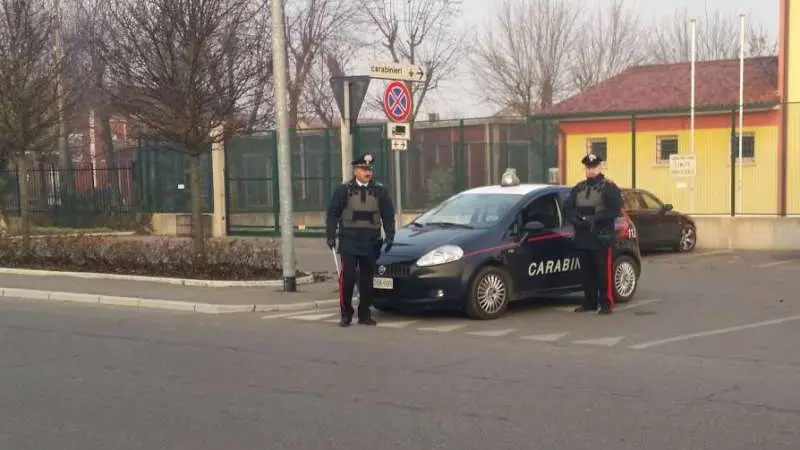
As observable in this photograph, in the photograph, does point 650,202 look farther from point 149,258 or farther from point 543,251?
point 149,258

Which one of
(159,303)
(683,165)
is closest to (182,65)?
(159,303)

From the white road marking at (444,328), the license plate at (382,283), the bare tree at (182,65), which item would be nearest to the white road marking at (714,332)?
the white road marking at (444,328)

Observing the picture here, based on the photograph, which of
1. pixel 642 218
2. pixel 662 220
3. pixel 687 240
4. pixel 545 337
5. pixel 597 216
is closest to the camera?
pixel 545 337

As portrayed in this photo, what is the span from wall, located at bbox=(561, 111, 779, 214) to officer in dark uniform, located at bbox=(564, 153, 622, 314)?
12848 mm

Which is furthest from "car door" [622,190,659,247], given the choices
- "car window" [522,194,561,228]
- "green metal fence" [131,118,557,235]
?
"car window" [522,194,561,228]

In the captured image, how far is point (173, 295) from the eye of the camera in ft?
41.2

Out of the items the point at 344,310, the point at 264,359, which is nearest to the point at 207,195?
the point at 344,310

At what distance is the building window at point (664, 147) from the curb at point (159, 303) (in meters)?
19.3

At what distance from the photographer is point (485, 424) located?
589 cm

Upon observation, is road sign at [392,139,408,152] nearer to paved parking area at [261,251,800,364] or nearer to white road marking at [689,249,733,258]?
paved parking area at [261,251,800,364]

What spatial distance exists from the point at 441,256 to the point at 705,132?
20.1 meters

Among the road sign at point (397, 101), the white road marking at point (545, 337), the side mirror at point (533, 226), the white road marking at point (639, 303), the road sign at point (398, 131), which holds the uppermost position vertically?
Result: the road sign at point (397, 101)

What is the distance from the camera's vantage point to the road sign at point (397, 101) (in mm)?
12969

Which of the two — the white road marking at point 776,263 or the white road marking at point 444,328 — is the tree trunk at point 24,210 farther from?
the white road marking at point 776,263
